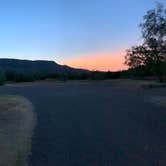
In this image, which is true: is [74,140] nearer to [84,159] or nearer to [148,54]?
[84,159]

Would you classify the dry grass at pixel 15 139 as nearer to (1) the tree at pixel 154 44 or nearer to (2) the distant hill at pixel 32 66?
(1) the tree at pixel 154 44

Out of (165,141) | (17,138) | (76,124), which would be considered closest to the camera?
(165,141)

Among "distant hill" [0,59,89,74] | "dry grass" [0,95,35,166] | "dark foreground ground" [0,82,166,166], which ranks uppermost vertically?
"distant hill" [0,59,89,74]

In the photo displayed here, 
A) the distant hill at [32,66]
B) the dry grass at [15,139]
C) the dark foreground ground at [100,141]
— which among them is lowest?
the dry grass at [15,139]

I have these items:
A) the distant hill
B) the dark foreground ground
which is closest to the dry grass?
the dark foreground ground

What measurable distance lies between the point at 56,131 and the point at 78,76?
8593cm

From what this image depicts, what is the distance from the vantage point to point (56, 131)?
16.6 meters

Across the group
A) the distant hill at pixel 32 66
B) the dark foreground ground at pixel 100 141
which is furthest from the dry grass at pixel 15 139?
the distant hill at pixel 32 66

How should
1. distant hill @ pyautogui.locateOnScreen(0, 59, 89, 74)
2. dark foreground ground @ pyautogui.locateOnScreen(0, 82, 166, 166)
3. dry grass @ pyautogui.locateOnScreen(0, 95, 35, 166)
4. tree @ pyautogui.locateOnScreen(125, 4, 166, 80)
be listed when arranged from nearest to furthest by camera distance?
dark foreground ground @ pyautogui.locateOnScreen(0, 82, 166, 166) → dry grass @ pyautogui.locateOnScreen(0, 95, 35, 166) → tree @ pyautogui.locateOnScreen(125, 4, 166, 80) → distant hill @ pyautogui.locateOnScreen(0, 59, 89, 74)

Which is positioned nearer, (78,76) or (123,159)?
(123,159)

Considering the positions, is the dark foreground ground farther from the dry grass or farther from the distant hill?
the distant hill

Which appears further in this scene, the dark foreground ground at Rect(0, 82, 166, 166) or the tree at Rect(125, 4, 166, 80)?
the tree at Rect(125, 4, 166, 80)

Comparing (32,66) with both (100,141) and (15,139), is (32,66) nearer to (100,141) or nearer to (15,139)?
(15,139)

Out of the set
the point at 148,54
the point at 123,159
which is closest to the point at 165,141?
the point at 123,159
